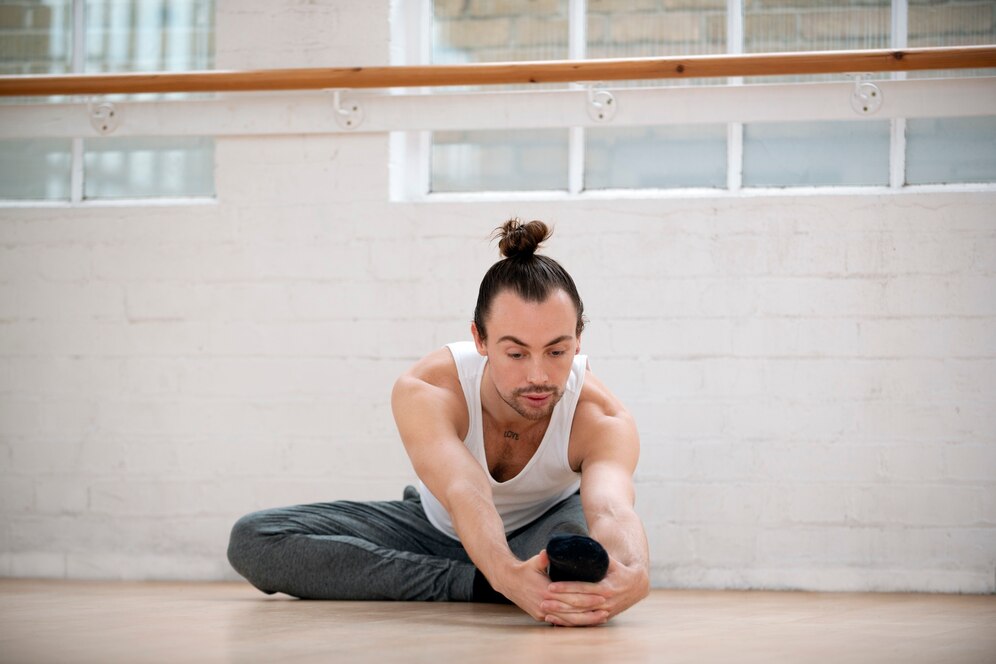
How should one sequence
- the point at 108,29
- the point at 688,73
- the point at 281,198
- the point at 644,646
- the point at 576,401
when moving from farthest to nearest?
the point at 108,29, the point at 281,198, the point at 688,73, the point at 576,401, the point at 644,646

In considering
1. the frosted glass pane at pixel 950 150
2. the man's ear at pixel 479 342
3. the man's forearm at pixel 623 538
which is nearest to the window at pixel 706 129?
the frosted glass pane at pixel 950 150

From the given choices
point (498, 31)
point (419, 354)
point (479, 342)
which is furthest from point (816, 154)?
point (479, 342)

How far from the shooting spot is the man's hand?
1.93 metres

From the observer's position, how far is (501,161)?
332cm

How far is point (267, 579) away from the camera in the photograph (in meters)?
2.55

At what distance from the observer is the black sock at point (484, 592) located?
244cm

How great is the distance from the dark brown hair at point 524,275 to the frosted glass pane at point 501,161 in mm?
980

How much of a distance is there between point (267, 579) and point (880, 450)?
1578 mm

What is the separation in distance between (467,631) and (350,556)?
0.63 meters

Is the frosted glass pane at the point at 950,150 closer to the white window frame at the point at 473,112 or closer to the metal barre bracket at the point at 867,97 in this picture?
the white window frame at the point at 473,112

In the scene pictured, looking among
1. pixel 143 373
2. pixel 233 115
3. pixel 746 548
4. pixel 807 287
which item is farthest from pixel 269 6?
pixel 746 548

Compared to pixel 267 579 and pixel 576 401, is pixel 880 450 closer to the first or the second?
pixel 576 401

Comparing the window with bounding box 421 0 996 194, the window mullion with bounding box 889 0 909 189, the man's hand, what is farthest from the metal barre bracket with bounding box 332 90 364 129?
the man's hand

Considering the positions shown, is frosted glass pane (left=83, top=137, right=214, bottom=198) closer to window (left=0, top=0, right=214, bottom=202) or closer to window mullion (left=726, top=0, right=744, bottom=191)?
Result: window (left=0, top=0, right=214, bottom=202)
